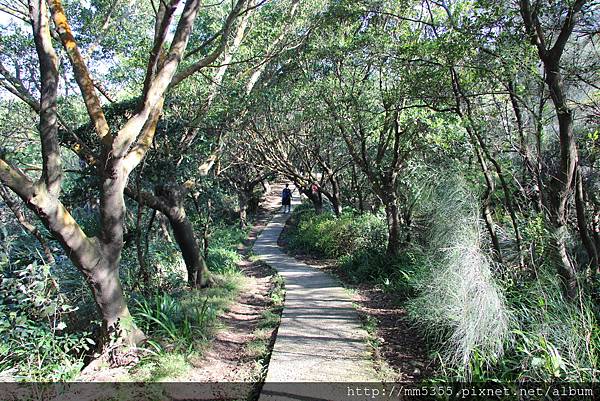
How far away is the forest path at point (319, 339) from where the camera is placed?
436cm

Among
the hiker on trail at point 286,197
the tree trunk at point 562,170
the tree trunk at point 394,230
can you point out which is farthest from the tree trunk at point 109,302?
the hiker on trail at point 286,197

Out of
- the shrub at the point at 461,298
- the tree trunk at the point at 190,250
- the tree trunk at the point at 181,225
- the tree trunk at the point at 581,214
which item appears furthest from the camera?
the tree trunk at the point at 190,250

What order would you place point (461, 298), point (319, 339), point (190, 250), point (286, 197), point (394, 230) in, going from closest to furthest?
point (461, 298), point (319, 339), point (190, 250), point (394, 230), point (286, 197)

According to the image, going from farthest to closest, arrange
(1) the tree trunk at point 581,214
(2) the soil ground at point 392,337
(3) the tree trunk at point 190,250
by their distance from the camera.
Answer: (3) the tree trunk at point 190,250, (2) the soil ground at point 392,337, (1) the tree trunk at point 581,214

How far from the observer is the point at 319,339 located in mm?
5328

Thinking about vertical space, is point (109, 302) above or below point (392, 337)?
above

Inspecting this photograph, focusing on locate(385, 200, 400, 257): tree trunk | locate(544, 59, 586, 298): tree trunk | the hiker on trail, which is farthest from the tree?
the hiker on trail

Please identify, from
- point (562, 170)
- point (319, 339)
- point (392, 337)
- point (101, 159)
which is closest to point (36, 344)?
point (101, 159)

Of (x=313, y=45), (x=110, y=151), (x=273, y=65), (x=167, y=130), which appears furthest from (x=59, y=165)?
(x=273, y=65)

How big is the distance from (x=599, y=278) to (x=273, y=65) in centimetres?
943

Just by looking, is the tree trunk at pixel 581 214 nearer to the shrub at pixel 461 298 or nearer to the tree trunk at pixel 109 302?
the shrub at pixel 461 298

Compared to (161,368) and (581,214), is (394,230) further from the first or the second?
(161,368)

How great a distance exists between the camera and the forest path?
4.36 metres

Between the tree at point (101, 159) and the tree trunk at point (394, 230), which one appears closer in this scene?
the tree at point (101, 159)
